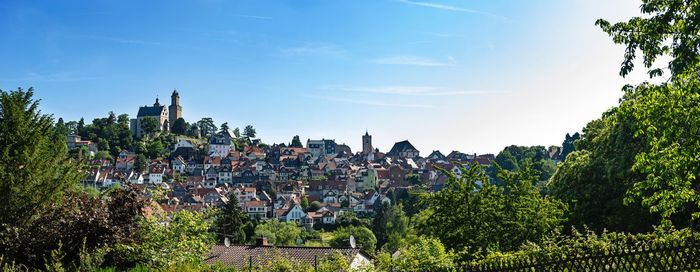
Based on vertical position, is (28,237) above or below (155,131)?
below

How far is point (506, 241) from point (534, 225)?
2.68 feet

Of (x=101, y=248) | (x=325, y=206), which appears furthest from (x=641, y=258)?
(x=325, y=206)

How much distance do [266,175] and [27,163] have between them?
358 ft

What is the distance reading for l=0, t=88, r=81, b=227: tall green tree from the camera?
42.1 ft

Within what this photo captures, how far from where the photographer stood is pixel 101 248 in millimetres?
10422

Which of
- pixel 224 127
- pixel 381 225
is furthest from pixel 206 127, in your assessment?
pixel 381 225

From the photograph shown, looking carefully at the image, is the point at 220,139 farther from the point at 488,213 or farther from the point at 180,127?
the point at 488,213

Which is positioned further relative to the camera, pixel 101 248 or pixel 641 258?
pixel 101 248

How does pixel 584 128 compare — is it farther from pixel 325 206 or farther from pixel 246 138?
pixel 246 138

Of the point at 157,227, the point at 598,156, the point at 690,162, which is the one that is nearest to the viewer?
the point at 690,162

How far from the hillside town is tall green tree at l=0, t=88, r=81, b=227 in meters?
69.3

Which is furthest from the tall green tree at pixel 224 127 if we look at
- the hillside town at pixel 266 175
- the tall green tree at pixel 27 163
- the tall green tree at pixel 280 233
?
the tall green tree at pixel 27 163

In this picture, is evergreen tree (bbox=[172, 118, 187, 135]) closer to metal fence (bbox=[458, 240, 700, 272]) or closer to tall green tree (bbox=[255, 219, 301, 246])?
tall green tree (bbox=[255, 219, 301, 246])

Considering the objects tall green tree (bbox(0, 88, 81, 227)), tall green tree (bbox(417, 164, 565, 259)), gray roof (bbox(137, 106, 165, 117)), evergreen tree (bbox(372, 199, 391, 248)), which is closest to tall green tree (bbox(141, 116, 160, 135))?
gray roof (bbox(137, 106, 165, 117))
